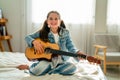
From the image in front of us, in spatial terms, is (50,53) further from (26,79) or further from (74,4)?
(74,4)

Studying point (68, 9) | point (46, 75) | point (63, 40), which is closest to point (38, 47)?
point (46, 75)

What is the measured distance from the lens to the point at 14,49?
14.3 feet

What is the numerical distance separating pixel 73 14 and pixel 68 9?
14 cm

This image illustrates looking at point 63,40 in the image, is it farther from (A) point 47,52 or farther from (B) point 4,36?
(B) point 4,36

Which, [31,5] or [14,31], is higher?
[31,5]

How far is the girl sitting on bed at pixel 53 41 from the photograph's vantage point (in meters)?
1.90

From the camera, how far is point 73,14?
Answer: 425 cm

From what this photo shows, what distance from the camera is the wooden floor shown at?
142 inches

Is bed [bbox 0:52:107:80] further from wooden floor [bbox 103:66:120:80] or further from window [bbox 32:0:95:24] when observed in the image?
window [bbox 32:0:95:24]

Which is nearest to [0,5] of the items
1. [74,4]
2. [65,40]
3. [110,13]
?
[74,4]

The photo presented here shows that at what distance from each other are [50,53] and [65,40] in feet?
1.08

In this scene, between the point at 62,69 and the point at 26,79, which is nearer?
the point at 26,79

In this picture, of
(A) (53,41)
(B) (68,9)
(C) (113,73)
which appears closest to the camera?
(A) (53,41)

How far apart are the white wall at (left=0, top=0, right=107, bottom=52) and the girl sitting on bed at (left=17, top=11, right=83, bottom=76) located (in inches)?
84.9
